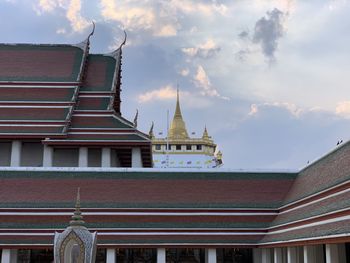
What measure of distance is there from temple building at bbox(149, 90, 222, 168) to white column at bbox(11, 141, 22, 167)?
4338cm

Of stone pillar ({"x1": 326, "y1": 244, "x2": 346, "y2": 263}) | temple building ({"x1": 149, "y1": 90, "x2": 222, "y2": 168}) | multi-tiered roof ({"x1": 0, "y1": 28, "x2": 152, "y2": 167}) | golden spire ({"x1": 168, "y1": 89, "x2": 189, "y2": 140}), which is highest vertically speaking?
golden spire ({"x1": 168, "y1": 89, "x2": 189, "y2": 140})

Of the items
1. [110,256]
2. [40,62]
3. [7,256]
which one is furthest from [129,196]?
[40,62]

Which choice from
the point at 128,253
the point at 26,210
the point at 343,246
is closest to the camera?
the point at 343,246

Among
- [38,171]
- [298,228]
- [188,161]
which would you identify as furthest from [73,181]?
[188,161]

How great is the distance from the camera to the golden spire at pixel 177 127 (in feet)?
271

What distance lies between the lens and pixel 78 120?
35.6 metres

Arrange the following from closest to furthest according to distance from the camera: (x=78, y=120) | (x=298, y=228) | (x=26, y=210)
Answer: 1. (x=298, y=228)
2. (x=26, y=210)
3. (x=78, y=120)

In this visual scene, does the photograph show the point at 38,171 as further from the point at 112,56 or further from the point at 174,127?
the point at 174,127

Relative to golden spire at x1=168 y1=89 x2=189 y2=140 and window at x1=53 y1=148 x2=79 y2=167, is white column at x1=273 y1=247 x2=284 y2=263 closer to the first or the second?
window at x1=53 y1=148 x2=79 y2=167

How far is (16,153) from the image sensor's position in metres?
34.5

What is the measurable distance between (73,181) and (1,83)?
10.4 m

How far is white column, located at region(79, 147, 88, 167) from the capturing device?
113 ft

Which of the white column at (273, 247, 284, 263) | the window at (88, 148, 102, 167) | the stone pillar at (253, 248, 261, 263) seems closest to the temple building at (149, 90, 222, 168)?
the window at (88, 148, 102, 167)

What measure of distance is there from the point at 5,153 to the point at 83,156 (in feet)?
15.5
